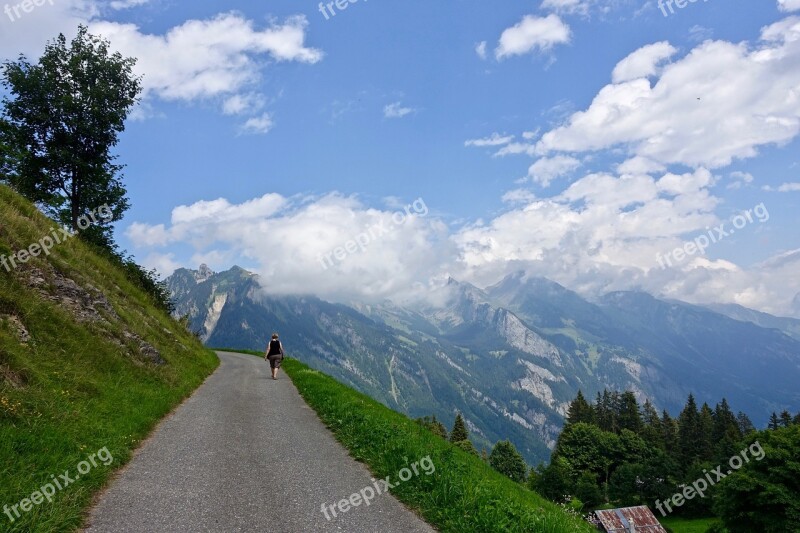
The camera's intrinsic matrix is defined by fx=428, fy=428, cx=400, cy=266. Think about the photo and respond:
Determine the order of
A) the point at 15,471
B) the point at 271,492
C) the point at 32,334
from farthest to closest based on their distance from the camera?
1. the point at 32,334
2. the point at 271,492
3. the point at 15,471

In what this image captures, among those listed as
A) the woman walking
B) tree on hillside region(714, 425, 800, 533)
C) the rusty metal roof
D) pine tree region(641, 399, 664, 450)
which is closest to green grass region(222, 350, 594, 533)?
the woman walking

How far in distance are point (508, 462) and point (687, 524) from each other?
49754 millimetres

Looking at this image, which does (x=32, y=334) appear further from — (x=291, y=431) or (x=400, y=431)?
(x=400, y=431)

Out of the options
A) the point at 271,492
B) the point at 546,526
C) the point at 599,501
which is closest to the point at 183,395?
the point at 271,492

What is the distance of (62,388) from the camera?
A: 442 inches

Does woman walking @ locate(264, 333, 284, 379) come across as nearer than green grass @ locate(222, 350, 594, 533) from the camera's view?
No

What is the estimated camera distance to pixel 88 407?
11312 mm

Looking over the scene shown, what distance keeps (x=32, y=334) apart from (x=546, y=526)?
14601 mm

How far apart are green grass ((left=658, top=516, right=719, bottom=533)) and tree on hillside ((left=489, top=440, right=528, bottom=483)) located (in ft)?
135

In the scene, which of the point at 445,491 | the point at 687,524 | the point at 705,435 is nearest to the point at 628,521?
the point at 687,524

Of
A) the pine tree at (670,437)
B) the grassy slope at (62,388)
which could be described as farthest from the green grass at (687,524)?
the grassy slope at (62,388)

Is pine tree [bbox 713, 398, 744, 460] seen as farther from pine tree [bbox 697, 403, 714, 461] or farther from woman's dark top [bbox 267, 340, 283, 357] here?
woman's dark top [bbox 267, 340, 283, 357]

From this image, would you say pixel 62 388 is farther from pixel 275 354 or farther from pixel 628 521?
pixel 628 521

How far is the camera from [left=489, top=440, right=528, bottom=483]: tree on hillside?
120 meters
